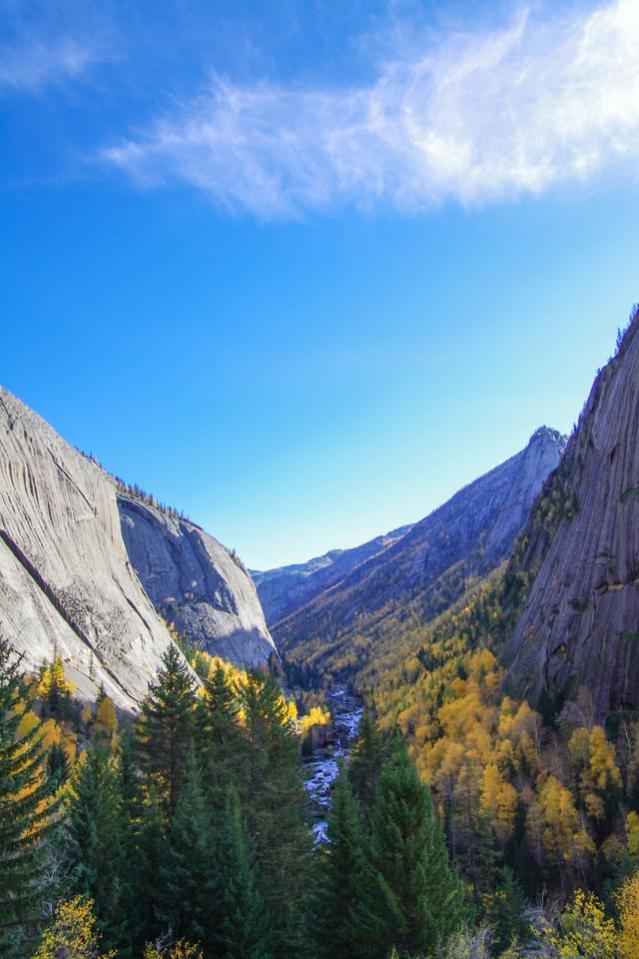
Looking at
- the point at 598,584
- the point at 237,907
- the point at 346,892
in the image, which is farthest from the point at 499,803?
the point at 237,907

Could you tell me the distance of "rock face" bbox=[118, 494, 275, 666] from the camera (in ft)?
461

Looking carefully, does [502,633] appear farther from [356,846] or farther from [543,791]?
[356,846]

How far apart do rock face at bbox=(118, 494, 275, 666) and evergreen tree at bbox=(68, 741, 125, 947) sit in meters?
115

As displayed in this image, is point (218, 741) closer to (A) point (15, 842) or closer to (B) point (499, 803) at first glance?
(A) point (15, 842)

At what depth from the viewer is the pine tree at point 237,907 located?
66.3 feet

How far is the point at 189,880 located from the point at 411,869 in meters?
8.66

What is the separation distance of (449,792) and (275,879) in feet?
123

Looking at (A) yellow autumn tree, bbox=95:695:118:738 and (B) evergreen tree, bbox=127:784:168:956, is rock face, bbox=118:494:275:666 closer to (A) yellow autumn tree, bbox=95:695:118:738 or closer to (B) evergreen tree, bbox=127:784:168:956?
(A) yellow autumn tree, bbox=95:695:118:738

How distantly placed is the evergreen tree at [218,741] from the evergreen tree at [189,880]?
18.0 feet

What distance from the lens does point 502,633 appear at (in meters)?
94.2

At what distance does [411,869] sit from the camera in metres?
18.8

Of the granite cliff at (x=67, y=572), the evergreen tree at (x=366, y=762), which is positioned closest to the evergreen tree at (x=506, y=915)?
the evergreen tree at (x=366, y=762)

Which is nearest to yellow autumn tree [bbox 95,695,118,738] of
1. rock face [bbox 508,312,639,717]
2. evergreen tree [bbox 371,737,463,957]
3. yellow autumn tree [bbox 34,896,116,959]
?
yellow autumn tree [bbox 34,896,116,959]

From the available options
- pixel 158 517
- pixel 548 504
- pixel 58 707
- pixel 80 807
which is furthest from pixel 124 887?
pixel 158 517
